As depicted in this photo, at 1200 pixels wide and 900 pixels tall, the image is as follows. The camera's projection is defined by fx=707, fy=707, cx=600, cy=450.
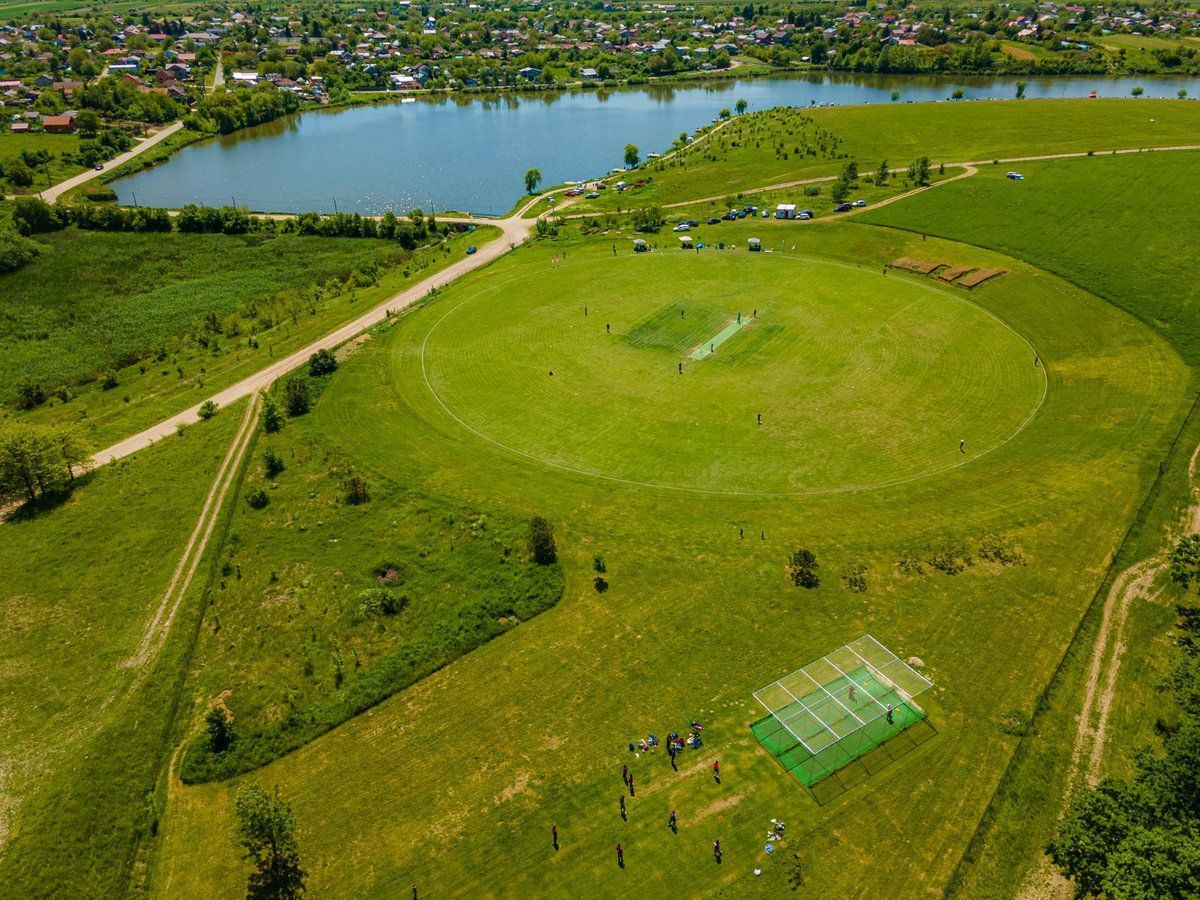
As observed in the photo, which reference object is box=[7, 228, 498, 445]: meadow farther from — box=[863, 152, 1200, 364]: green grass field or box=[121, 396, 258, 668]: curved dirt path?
box=[863, 152, 1200, 364]: green grass field

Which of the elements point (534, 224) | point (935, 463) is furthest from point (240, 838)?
point (534, 224)

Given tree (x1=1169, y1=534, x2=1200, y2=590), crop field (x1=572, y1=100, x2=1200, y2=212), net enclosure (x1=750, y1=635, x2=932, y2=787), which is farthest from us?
crop field (x1=572, y1=100, x2=1200, y2=212)

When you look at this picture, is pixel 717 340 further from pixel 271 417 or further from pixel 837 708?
pixel 837 708

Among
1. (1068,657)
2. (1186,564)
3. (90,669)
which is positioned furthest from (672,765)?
(90,669)

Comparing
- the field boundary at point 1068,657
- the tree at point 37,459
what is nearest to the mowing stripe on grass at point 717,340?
the field boundary at point 1068,657

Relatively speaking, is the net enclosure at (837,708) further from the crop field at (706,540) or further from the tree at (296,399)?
the tree at (296,399)

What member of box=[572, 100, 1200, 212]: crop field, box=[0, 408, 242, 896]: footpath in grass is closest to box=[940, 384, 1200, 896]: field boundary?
box=[0, 408, 242, 896]: footpath in grass

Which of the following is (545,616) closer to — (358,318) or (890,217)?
(358,318)
